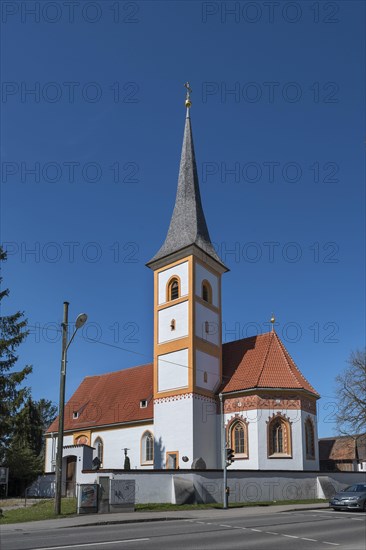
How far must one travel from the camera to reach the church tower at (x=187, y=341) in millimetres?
34906

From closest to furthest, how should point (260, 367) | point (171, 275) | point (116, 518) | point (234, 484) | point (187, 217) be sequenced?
point (116, 518) < point (234, 484) < point (260, 367) < point (171, 275) < point (187, 217)

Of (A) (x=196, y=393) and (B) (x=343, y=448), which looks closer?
(A) (x=196, y=393)

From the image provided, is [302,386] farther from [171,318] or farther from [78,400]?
[78,400]

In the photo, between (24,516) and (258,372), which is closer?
(24,516)

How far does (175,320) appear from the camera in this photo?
37.8 meters

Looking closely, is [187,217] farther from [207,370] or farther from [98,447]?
[98,447]

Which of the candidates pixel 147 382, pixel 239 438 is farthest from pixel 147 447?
pixel 239 438

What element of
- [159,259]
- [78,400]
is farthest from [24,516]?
[78,400]

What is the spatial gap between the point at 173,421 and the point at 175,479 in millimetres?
7920

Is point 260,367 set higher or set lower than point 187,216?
lower

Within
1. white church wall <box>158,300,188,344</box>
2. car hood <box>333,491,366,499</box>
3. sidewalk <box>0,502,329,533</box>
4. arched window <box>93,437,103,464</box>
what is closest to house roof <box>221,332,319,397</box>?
white church wall <box>158,300,188,344</box>

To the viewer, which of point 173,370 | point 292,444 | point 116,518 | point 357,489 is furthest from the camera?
point 173,370

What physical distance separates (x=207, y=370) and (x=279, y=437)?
6265 millimetres

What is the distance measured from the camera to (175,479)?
2766 centimetres
